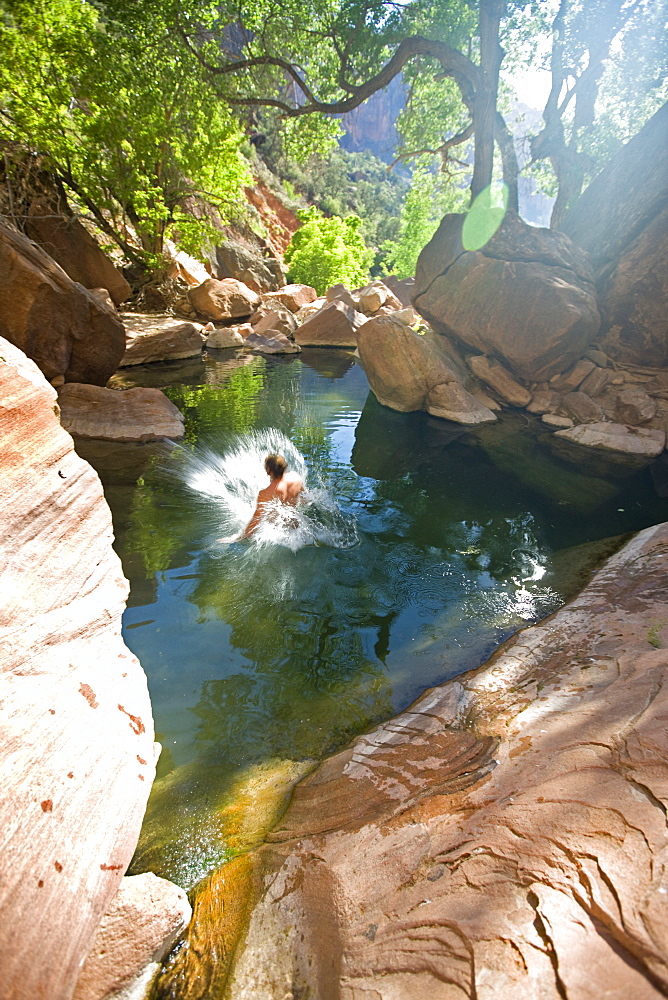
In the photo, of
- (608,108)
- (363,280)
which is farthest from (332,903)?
(363,280)

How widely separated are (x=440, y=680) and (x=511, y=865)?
192 cm

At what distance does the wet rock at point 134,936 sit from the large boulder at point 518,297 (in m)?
11.3

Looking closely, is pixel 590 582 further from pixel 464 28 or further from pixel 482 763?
pixel 464 28

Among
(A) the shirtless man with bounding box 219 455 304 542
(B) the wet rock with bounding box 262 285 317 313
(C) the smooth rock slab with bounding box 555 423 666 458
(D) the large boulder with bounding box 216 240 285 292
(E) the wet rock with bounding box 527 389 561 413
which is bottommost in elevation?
→ (A) the shirtless man with bounding box 219 455 304 542

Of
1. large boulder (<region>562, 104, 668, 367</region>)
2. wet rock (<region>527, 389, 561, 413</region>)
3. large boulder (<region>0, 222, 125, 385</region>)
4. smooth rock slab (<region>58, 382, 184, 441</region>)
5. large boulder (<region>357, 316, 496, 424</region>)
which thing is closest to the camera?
large boulder (<region>0, 222, 125, 385</region>)

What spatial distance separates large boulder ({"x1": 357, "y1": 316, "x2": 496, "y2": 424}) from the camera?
11.0 m

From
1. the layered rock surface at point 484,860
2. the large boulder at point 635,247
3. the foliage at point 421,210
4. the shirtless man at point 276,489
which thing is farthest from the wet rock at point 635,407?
the foliage at point 421,210

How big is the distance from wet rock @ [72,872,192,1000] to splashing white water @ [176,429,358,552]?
3519 mm

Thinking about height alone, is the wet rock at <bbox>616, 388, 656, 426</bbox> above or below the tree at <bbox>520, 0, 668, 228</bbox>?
below

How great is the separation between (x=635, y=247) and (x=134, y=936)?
13748 mm

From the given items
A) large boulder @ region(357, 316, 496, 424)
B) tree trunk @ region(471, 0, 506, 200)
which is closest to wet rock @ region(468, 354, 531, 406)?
large boulder @ region(357, 316, 496, 424)

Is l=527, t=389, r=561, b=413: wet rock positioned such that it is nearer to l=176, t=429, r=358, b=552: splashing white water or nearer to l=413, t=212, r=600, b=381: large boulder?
l=413, t=212, r=600, b=381: large boulder

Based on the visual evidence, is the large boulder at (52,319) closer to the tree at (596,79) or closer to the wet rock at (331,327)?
the wet rock at (331,327)

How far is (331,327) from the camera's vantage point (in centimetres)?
1911
